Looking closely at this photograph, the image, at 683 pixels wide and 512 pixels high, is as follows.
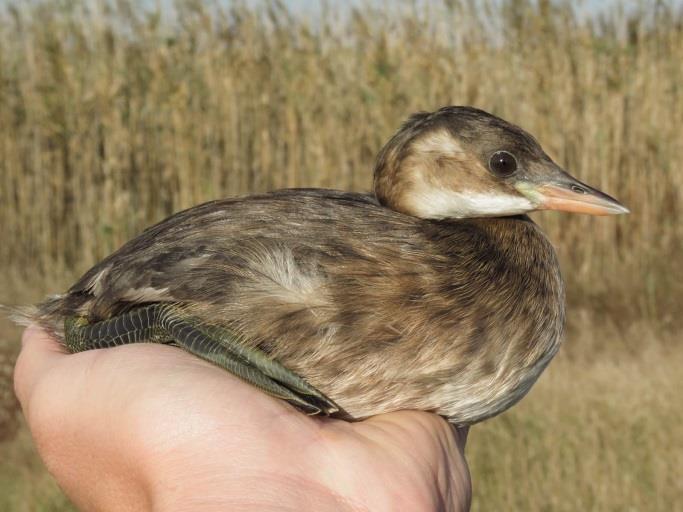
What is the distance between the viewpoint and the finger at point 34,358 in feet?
8.04

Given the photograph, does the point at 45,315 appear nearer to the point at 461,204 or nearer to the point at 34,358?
the point at 34,358

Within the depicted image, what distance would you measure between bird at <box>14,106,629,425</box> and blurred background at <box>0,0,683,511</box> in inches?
252

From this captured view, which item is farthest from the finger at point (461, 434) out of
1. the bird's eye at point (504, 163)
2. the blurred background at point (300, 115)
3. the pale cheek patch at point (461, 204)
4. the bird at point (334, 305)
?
the blurred background at point (300, 115)

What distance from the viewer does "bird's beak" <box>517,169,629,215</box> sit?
8.97ft

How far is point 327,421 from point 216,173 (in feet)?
23.7

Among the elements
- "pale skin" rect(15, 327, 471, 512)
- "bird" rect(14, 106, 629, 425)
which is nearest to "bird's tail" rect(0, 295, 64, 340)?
"bird" rect(14, 106, 629, 425)

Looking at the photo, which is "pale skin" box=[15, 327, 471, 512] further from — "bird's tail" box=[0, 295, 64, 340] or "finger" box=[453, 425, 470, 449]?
"bird's tail" box=[0, 295, 64, 340]

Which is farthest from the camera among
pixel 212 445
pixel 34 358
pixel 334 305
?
pixel 34 358

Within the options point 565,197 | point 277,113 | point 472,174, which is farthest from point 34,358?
point 277,113

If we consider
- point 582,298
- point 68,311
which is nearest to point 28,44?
point 582,298

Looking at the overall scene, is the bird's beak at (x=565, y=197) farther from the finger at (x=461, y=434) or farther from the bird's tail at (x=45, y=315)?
the bird's tail at (x=45, y=315)

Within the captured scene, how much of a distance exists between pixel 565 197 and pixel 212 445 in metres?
1.21

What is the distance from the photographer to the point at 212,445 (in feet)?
6.68

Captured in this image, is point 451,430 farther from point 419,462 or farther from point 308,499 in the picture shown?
point 308,499
